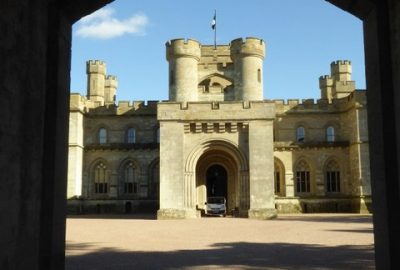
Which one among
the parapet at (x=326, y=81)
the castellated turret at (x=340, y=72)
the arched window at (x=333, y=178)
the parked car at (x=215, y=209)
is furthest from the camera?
the parapet at (x=326, y=81)

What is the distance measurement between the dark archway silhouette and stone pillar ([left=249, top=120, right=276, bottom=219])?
1000 inches

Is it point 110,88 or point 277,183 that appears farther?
point 110,88

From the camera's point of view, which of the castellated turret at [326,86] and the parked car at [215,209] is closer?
the parked car at [215,209]

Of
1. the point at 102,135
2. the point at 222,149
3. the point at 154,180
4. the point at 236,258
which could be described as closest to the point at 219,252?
the point at 236,258

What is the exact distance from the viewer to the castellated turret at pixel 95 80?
2227 inches

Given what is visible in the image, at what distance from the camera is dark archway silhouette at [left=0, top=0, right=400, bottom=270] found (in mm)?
4461

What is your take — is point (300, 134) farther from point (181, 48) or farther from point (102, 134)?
point (102, 134)

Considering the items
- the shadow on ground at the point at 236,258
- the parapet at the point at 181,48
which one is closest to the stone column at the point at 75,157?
the parapet at the point at 181,48

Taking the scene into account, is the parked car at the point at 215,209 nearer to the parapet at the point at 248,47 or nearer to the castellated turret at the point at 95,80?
the parapet at the point at 248,47

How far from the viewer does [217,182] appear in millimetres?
47312

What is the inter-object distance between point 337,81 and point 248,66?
17.2 metres

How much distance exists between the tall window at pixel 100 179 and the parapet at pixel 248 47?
655 inches

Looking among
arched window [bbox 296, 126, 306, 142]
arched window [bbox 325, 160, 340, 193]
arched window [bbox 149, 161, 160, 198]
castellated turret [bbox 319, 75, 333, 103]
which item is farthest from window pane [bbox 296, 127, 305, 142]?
arched window [bbox 149, 161, 160, 198]

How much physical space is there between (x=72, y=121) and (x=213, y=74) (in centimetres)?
1401
